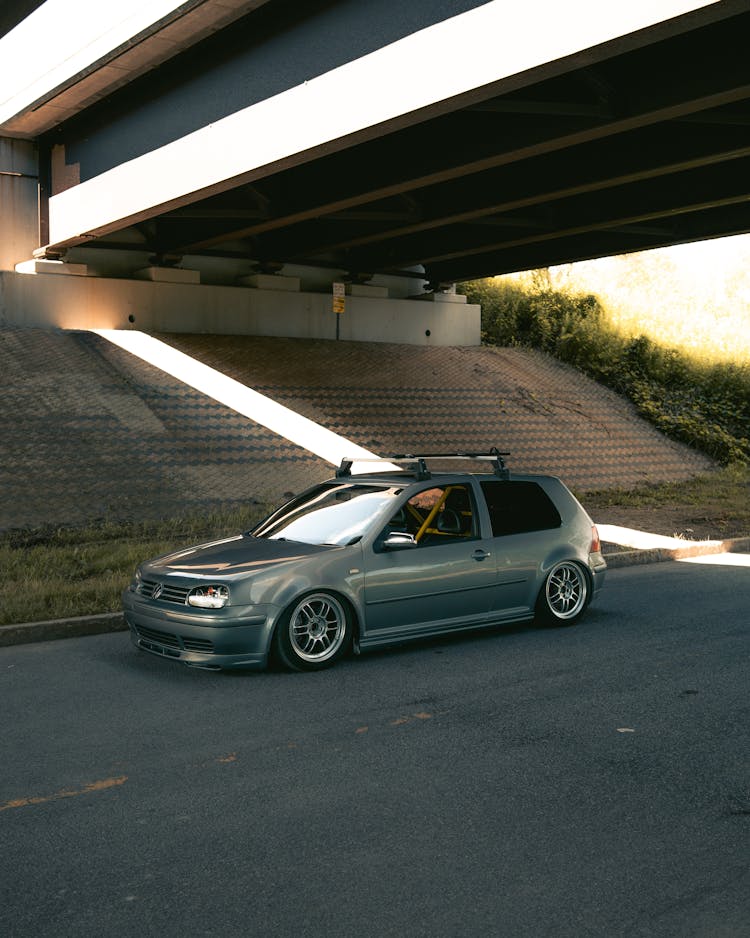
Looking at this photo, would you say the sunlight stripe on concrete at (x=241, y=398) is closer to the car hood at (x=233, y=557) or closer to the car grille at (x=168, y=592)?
the car hood at (x=233, y=557)

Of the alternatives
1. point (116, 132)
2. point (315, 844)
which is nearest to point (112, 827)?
point (315, 844)

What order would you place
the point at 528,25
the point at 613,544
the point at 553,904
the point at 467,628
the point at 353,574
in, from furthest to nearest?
the point at 613,544 < the point at 528,25 < the point at 467,628 < the point at 353,574 < the point at 553,904

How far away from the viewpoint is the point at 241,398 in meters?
22.5

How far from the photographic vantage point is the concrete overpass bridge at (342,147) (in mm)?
12320

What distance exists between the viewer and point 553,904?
3828mm

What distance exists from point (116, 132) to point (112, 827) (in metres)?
17.3

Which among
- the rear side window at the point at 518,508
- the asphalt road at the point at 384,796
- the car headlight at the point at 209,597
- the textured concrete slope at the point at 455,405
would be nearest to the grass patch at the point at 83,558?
the asphalt road at the point at 384,796

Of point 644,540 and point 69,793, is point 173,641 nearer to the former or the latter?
point 69,793

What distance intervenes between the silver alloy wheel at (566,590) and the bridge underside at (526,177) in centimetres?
548

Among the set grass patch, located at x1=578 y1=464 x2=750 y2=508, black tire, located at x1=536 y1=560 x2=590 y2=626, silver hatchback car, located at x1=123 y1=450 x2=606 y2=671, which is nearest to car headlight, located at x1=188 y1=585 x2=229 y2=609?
silver hatchback car, located at x1=123 y1=450 x2=606 y2=671

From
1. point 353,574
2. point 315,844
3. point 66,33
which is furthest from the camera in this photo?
point 66,33

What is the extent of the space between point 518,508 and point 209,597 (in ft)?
10.2

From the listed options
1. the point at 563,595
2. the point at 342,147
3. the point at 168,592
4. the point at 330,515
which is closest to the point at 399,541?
the point at 330,515

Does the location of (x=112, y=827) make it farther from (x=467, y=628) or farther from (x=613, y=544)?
(x=613, y=544)
